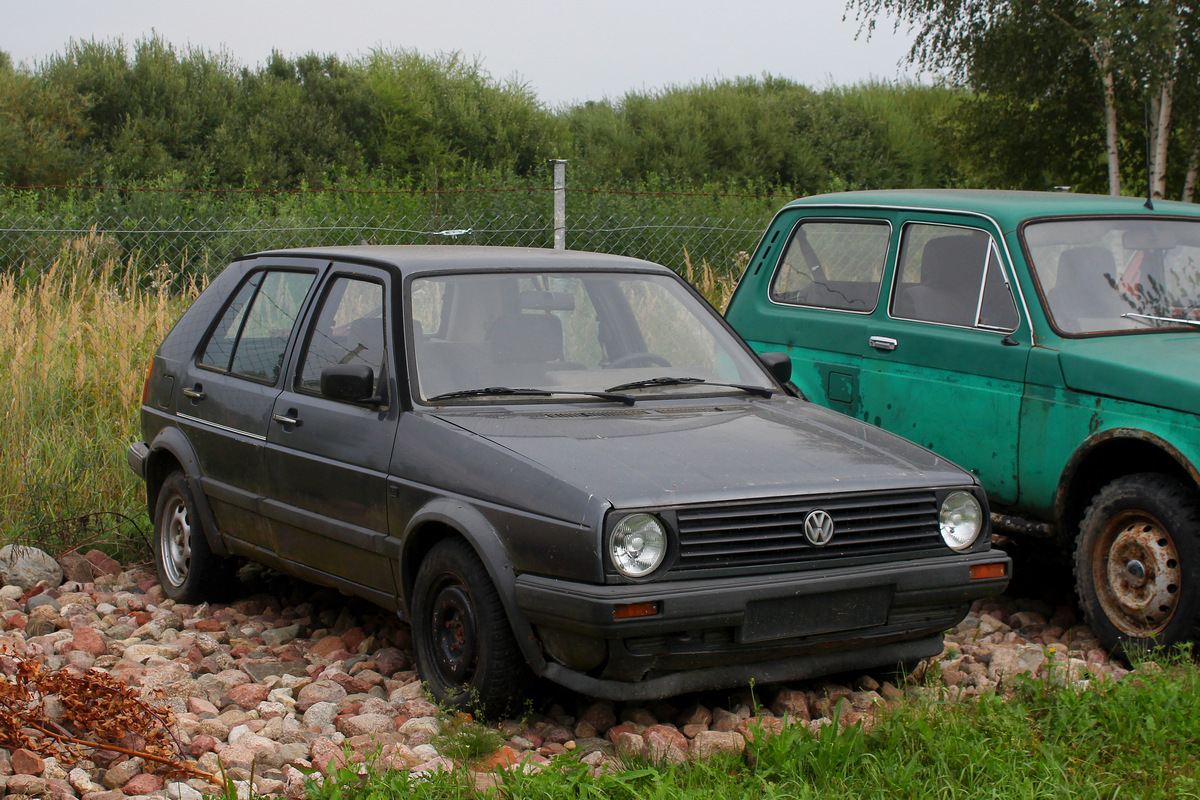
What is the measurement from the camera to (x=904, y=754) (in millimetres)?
3670

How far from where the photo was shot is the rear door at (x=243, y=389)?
5.28 meters

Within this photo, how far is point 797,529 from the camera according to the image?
12.8 feet

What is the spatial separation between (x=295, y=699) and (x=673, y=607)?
1.65 meters

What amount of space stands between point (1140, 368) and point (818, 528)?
1.86 meters

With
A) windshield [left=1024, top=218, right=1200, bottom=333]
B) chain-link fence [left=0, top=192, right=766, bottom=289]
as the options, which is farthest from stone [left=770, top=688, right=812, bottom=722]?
chain-link fence [left=0, top=192, right=766, bottom=289]

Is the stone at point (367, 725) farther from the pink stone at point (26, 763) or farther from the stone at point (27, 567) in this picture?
the stone at point (27, 567)

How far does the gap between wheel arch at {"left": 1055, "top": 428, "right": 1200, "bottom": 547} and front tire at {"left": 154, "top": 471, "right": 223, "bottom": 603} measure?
3.87m

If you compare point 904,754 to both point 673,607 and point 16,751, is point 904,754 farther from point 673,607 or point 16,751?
point 16,751

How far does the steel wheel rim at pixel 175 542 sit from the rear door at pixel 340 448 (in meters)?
1.04

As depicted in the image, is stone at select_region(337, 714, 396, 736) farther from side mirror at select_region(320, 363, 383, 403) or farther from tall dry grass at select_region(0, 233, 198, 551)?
tall dry grass at select_region(0, 233, 198, 551)

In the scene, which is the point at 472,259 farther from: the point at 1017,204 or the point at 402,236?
the point at 402,236

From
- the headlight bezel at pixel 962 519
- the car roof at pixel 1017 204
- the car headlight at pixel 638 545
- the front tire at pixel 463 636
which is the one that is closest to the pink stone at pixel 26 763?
the front tire at pixel 463 636

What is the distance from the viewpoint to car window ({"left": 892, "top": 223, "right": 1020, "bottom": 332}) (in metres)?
5.70

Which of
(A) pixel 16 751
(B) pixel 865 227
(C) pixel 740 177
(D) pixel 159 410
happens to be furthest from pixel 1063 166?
(A) pixel 16 751
